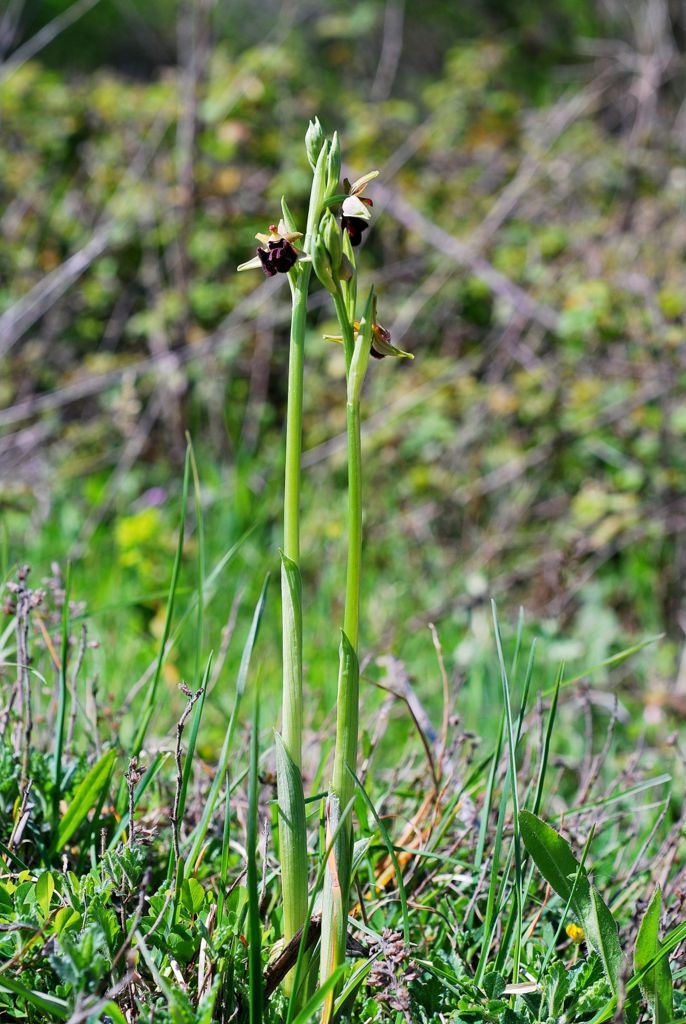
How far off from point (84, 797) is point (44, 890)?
0.57 feet

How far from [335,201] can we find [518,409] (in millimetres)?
2741

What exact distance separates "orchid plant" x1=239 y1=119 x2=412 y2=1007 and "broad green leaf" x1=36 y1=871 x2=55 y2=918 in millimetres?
236

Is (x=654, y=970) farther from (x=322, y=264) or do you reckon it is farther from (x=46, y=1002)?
(x=322, y=264)

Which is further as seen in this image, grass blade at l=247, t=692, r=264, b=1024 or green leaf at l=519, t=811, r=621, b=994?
green leaf at l=519, t=811, r=621, b=994

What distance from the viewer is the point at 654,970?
0.85m

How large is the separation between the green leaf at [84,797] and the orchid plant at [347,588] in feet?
1.00

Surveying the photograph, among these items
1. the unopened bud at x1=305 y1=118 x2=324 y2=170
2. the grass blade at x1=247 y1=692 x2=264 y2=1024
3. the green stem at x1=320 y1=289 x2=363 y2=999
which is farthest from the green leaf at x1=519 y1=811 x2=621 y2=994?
the unopened bud at x1=305 y1=118 x2=324 y2=170

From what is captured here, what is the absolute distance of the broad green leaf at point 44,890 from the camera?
87 centimetres

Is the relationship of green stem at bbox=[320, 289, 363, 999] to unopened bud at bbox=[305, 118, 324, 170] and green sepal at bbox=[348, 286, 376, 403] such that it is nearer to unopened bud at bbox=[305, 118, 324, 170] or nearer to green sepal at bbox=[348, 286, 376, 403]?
green sepal at bbox=[348, 286, 376, 403]

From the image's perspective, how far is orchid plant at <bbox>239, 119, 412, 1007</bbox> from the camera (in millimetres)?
801

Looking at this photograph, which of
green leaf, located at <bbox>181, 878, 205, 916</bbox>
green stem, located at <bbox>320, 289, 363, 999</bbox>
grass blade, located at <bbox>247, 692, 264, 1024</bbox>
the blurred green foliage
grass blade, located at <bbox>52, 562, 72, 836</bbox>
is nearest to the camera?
grass blade, located at <bbox>247, 692, 264, 1024</bbox>

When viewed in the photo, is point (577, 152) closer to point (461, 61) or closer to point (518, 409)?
point (461, 61)

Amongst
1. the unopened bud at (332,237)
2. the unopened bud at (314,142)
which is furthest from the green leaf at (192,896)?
the unopened bud at (314,142)

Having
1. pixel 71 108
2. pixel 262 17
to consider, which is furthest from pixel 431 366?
pixel 262 17
